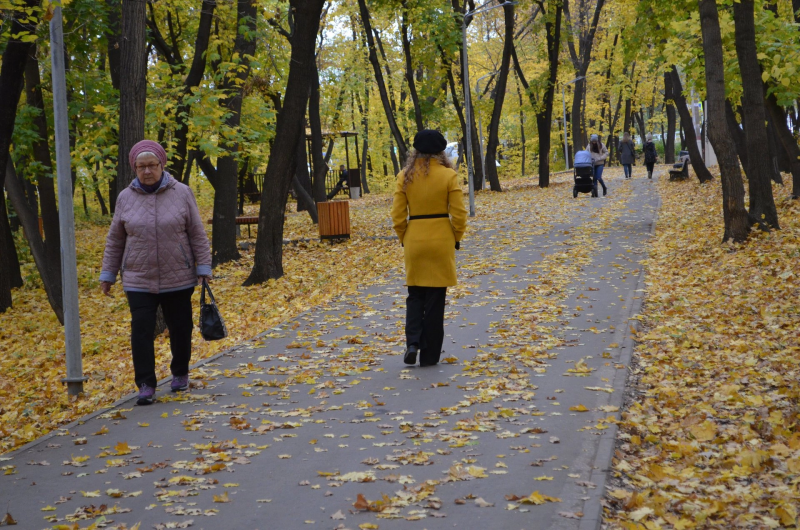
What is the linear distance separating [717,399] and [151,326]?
4659 mm

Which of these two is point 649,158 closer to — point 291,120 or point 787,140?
point 787,140

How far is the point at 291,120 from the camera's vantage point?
1479cm

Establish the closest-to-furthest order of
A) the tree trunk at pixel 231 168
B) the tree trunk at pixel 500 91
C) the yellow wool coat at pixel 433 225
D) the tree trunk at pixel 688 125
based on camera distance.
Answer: the yellow wool coat at pixel 433 225 < the tree trunk at pixel 231 168 < the tree trunk at pixel 688 125 < the tree trunk at pixel 500 91

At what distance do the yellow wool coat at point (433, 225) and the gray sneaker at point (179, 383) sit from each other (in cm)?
226

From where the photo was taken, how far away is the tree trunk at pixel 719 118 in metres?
13.4

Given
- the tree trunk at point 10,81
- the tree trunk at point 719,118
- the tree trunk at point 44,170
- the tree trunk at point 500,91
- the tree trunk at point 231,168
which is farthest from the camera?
the tree trunk at point 500,91

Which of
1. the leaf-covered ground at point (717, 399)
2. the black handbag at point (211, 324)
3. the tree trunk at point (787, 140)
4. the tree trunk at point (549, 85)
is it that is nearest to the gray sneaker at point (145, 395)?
the black handbag at point (211, 324)

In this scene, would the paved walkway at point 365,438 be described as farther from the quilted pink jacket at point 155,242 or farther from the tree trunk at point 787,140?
the tree trunk at point 787,140

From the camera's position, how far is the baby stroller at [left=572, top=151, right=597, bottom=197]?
25.9m

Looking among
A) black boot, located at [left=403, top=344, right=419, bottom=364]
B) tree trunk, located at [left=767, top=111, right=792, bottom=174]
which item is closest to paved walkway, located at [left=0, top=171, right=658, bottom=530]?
black boot, located at [left=403, top=344, right=419, bottom=364]

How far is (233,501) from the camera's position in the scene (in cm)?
484

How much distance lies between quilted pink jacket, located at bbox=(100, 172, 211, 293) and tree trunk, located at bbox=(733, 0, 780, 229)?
10.3 m

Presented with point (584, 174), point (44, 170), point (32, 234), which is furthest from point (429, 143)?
point (584, 174)

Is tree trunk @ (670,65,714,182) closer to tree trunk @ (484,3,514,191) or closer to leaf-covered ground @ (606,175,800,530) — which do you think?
tree trunk @ (484,3,514,191)
